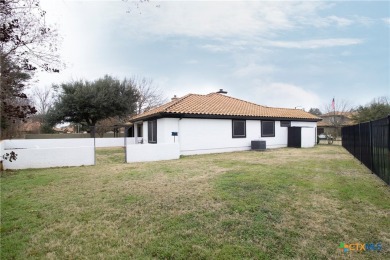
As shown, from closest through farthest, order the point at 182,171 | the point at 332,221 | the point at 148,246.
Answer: the point at 148,246 < the point at 332,221 < the point at 182,171

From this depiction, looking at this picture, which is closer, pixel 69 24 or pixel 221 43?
pixel 69 24

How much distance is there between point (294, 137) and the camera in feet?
63.9

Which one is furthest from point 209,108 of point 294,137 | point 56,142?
point 56,142

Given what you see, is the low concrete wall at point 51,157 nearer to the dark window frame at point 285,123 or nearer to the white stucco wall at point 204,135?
the white stucco wall at point 204,135

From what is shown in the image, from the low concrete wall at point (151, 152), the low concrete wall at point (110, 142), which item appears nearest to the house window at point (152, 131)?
the low concrete wall at point (151, 152)

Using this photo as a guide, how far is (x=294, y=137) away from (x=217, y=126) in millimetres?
7799

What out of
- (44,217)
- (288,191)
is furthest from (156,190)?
(288,191)

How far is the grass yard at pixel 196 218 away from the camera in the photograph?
3.11 meters

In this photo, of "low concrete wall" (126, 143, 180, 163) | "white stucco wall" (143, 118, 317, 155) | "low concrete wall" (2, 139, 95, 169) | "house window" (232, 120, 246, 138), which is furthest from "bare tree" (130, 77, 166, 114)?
"low concrete wall" (2, 139, 95, 169)

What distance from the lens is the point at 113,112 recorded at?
1069 inches

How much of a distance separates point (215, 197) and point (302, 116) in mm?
→ 19369

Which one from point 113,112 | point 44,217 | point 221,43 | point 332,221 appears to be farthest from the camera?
point 113,112

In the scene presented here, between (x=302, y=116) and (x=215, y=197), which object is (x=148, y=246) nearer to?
(x=215, y=197)

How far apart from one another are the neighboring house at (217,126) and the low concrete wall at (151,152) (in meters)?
1.35
